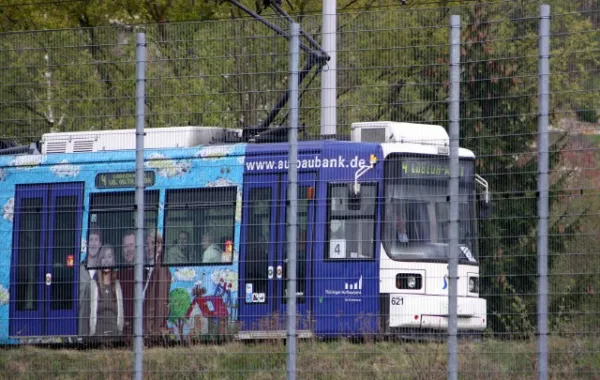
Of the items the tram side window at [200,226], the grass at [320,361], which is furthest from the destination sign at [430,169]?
the tram side window at [200,226]

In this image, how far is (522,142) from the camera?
31.7 ft

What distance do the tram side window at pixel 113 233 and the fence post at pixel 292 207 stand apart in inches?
70.3

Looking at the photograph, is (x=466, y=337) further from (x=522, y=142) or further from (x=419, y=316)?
(x=522, y=142)

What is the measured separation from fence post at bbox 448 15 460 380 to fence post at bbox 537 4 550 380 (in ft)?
2.08

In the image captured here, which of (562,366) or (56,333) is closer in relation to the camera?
(562,366)

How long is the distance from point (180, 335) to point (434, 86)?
3157 mm

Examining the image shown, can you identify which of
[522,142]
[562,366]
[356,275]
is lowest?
[562,366]

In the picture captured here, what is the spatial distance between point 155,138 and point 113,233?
190 centimetres

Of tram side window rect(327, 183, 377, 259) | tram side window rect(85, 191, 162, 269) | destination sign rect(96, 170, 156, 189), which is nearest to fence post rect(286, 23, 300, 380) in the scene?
tram side window rect(327, 183, 377, 259)

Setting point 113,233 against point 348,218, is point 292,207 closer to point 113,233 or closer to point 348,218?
point 348,218

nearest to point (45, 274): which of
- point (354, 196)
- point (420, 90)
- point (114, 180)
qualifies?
point (114, 180)

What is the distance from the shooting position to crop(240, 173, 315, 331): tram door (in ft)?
34.1

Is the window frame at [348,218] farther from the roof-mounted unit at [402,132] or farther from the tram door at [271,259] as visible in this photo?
the roof-mounted unit at [402,132]

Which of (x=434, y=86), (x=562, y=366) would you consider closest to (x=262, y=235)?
(x=434, y=86)
